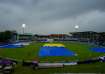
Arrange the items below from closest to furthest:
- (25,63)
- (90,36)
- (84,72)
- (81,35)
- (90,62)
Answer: (84,72), (25,63), (90,62), (90,36), (81,35)

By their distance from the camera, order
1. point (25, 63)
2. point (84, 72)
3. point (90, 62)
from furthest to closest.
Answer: point (90, 62) < point (25, 63) < point (84, 72)

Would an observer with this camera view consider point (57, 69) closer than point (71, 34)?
Yes

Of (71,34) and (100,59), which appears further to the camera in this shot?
(71,34)

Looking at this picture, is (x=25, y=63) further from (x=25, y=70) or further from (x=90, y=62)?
(x=90, y=62)

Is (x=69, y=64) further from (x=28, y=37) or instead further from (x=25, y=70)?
(x=28, y=37)

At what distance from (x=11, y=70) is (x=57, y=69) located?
167 inches

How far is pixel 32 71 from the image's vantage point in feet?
61.9

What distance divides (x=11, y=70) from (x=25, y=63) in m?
3.07

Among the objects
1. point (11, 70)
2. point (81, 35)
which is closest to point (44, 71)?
point (11, 70)

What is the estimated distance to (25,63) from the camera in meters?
21.5

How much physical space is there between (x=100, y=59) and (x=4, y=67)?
37.1 feet

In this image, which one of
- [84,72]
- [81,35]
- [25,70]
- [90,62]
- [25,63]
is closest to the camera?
[84,72]

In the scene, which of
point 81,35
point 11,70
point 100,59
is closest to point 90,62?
point 100,59

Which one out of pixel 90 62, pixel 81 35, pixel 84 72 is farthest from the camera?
pixel 81 35
